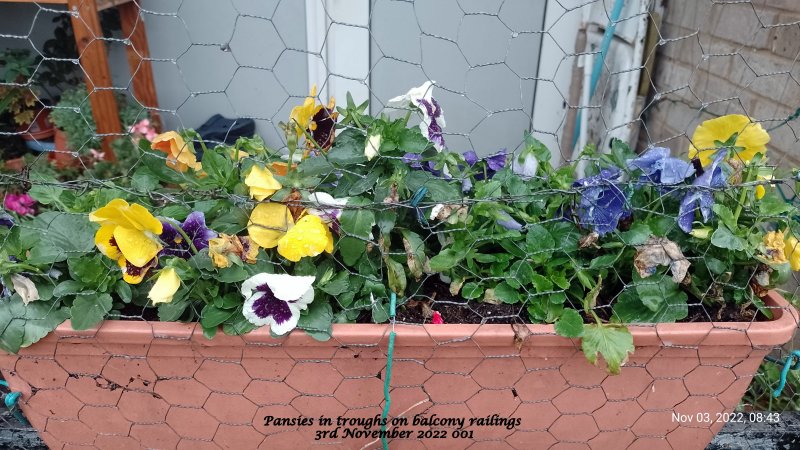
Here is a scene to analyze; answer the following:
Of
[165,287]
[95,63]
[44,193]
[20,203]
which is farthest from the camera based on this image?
[95,63]

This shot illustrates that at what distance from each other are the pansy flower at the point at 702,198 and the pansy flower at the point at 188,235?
586mm

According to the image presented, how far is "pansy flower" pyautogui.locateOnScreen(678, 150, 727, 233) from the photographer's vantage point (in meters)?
0.76

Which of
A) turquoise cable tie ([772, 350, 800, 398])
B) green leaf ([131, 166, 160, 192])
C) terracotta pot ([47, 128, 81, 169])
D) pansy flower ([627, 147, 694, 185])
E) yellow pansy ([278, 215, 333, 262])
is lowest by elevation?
terracotta pot ([47, 128, 81, 169])

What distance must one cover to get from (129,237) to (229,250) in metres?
0.11

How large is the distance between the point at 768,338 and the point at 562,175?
12.6 inches

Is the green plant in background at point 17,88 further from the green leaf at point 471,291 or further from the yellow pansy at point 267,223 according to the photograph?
the green leaf at point 471,291

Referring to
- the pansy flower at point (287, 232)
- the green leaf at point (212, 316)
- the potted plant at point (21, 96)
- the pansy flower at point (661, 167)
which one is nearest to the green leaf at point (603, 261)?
the pansy flower at point (661, 167)

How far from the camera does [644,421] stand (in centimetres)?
81

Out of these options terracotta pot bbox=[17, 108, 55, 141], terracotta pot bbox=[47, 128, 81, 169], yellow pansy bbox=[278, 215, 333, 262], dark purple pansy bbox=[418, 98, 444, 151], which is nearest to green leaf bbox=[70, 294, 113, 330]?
yellow pansy bbox=[278, 215, 333, 262]

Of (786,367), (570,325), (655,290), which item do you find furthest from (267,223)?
(786,367)

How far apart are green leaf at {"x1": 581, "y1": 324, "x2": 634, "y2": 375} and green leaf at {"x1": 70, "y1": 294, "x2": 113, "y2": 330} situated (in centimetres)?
57

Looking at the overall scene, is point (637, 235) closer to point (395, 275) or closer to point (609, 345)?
point (609, 345)

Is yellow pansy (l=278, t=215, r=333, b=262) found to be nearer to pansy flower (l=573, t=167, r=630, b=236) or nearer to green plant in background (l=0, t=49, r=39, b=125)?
pansy flower (l=573, t=167, r=630, b=236)

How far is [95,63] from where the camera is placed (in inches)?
66.5
